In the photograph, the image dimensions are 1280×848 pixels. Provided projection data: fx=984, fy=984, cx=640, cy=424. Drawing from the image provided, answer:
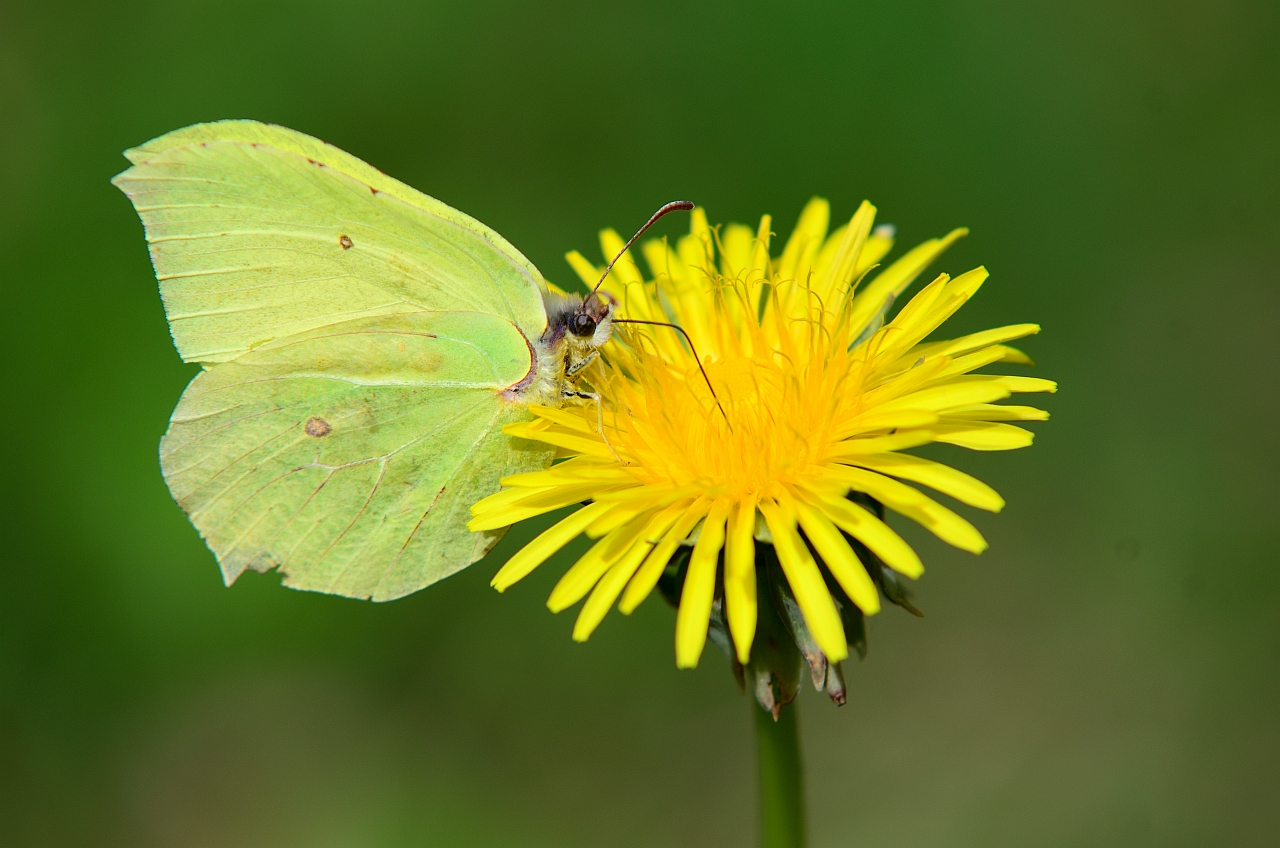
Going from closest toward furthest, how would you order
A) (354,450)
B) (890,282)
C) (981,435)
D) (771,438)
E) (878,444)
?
(878,444) < (981,435) < (771,438) < (354,450) < (890,282)

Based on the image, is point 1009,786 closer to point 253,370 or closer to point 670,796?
point 670,796

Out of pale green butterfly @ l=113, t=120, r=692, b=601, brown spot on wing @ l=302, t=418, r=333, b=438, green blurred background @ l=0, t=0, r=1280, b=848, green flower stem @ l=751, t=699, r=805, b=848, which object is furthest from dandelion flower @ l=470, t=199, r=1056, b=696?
green blurred background @ l=0, t=0, r=1280, b=848

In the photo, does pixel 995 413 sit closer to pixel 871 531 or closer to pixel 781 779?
pixel 871 531

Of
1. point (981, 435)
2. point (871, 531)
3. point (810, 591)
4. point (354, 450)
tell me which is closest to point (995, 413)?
point (981, 435)

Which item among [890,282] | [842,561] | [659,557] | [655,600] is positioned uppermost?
[890,282]

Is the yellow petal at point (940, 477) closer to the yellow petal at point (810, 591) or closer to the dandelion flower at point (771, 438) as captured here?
the dandelion flower at point (771, 438)

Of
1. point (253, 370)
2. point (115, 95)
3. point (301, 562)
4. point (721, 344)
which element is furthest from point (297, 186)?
point (115, 95)
